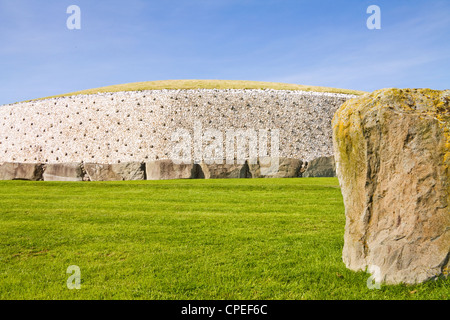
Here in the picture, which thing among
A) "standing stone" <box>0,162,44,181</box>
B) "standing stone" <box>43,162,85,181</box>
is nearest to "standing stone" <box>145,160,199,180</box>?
"standing stone" <box>43,162,85,181</box>

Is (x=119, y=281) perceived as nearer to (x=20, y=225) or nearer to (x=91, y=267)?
(x=91, y=267)

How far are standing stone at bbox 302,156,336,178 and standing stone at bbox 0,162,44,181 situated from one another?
14522mm

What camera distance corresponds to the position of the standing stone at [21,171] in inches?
757

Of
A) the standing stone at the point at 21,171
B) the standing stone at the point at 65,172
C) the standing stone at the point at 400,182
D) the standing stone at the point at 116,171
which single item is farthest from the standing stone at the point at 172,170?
the standing stone at the point at 400,182

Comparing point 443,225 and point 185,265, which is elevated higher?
point 443,225

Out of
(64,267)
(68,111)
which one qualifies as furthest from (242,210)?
(68,111)

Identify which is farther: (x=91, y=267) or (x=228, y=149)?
(x=228, y=149)

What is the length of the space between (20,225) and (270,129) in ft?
69.3

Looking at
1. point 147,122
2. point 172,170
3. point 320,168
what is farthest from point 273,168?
point 147,122

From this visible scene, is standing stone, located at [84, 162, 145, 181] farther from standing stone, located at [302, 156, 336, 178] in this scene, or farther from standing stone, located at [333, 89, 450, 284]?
standing stone, located at [333, 89, 450, 284]

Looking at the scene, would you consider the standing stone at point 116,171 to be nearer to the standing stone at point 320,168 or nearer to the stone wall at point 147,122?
the stone wall at point 147,122

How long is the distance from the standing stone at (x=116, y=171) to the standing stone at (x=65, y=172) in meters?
0.45

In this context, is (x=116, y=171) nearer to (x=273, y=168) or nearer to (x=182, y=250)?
(x=273, y=168)
